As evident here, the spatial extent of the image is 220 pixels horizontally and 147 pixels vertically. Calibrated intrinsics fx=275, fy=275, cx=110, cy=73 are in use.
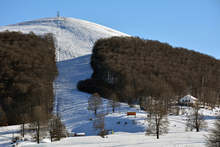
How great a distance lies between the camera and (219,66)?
85.6 meters

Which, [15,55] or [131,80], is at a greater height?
[15,55]

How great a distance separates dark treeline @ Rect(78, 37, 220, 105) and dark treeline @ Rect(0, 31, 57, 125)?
34.8 feet

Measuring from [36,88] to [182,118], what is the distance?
2697 centimetres

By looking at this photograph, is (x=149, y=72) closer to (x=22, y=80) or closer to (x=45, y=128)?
(x=22, y=80)

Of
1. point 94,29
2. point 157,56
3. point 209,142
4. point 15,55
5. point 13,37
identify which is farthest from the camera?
point 94,29

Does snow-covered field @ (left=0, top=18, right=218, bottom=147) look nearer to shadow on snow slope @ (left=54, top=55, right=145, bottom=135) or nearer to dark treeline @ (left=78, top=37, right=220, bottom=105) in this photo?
shadow on snow slope @ (left=54, top=55, right=145, bottom=135)

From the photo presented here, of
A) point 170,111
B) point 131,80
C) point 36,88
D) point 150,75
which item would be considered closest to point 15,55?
point 36,88

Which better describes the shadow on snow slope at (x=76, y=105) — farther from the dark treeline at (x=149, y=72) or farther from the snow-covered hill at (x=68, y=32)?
the snow-covered hill at (x=68, y=32)

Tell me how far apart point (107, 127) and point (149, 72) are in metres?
32.1

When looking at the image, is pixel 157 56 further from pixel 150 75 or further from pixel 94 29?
→ pixel 94 29

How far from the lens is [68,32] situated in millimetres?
138875

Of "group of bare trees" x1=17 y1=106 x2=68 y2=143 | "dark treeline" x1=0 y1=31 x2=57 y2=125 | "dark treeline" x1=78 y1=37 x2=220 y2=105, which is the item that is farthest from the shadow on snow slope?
"group of bare trees" x1=17 y1=106 x2=68 y2=143

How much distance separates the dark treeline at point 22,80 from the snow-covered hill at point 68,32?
1366 inches

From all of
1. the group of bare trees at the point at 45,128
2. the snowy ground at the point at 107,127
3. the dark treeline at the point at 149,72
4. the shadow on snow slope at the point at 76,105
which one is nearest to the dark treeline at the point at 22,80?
the shadow on snow slope at the point at 76,105
